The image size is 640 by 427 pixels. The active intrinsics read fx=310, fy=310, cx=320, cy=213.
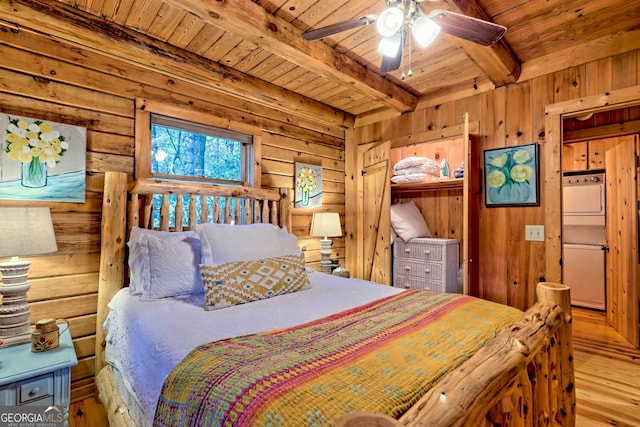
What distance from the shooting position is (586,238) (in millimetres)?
3949

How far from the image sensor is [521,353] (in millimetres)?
961

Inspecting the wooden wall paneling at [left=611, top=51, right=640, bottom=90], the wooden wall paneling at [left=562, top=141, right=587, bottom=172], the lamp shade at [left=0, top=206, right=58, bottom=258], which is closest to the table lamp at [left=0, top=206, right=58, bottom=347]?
the lamp shade at [left=0, top=206, right=58, bottom=258]

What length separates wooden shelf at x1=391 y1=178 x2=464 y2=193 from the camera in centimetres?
333

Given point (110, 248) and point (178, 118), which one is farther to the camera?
point (178, 118)

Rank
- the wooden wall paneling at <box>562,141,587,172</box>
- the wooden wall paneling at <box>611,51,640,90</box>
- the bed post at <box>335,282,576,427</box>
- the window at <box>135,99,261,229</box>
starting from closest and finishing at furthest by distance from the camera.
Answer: the bed post at <box>335,282,576,427</box> → the wooden wall paneling at <box>611,51,640,90</box> → the window at <box>135,99,261,229</box> → the wooden wall paneling at <box>562,141,587,172</box>

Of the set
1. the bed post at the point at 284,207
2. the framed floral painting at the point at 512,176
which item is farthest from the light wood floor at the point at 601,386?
the bed post at the point at 284,207

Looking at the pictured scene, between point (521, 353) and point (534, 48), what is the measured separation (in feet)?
7.90

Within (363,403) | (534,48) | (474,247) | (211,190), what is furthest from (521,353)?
(534,48)

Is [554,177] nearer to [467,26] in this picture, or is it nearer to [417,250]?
[417,250]

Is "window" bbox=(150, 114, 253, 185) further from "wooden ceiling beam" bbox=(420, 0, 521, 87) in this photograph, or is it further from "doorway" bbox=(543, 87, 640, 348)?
"doorway" bbox=(543, 87, 640, 348)

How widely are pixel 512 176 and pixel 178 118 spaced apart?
279 centimetres

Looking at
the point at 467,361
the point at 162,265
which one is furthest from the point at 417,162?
the point at 467,361

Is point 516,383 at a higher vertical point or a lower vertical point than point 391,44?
lower

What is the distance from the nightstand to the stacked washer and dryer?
4752 millimetres
